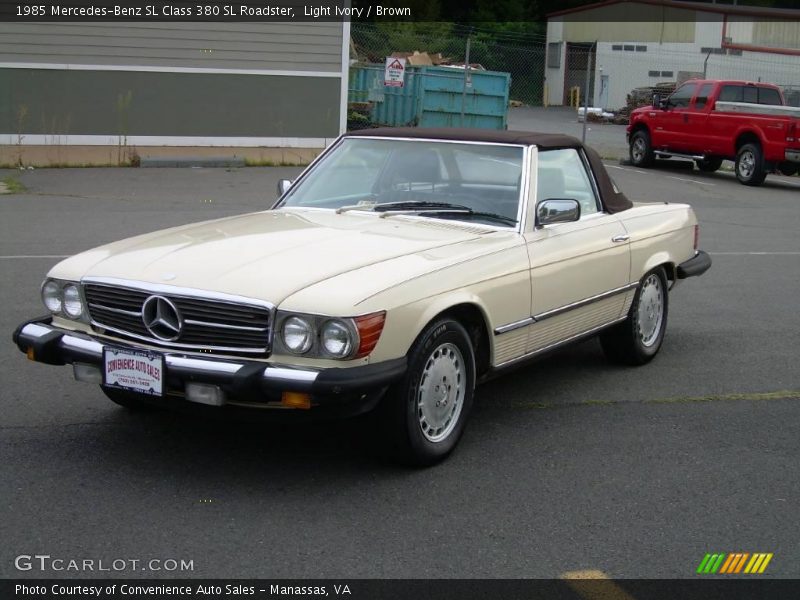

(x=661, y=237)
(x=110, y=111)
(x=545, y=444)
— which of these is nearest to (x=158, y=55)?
(x=110, y=111)

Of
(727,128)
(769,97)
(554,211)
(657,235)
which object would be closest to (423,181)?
(554,211)

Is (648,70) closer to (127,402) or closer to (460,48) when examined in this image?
(460,48)

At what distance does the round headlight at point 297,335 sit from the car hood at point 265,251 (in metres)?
0.11

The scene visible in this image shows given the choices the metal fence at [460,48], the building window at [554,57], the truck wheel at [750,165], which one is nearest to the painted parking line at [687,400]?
the truck wheel at [750,165]

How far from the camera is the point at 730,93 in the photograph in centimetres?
2191

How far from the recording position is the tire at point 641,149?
23.7 m

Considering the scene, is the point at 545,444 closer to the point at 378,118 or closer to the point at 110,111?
the point at 110,111

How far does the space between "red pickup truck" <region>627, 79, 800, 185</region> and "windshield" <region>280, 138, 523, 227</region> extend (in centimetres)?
1605

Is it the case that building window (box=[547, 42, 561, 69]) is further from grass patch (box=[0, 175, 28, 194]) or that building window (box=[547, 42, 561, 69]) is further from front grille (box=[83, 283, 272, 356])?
front grille (box=[83, 283, 272, 356])

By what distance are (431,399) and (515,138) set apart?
1925 mm

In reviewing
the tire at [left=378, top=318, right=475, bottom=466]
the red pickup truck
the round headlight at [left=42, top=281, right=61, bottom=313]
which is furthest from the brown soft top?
the red pickup truck

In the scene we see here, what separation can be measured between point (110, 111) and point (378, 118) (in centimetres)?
813

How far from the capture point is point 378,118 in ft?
91.1
